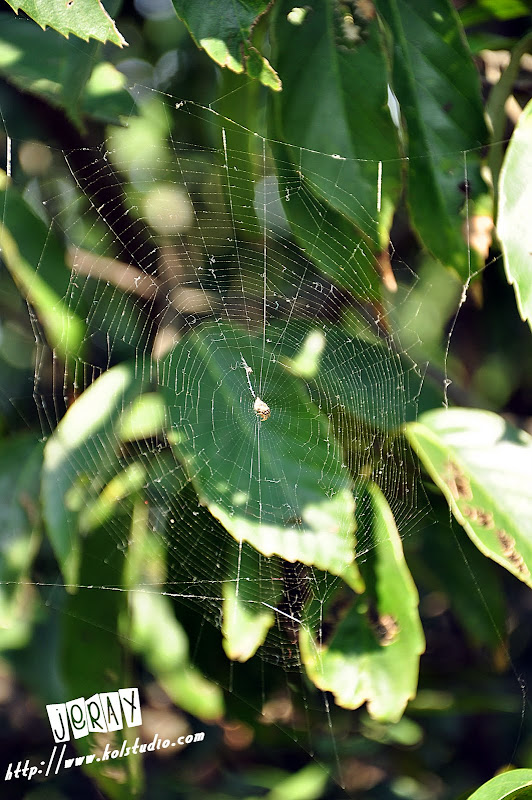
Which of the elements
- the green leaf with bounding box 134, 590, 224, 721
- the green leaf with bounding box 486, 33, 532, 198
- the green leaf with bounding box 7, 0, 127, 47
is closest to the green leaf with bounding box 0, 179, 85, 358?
the green leaf with bounding box 7, 0, 127, 47

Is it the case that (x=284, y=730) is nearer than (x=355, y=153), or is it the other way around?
(x=355, y=153)

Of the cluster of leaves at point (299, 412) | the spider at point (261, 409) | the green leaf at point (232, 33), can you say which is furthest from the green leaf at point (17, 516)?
the green leaf at point (232, 33)

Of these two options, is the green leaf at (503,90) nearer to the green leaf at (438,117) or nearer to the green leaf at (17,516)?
the green leaf at (438,117)

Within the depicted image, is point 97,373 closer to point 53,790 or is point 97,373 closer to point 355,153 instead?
point 355,153

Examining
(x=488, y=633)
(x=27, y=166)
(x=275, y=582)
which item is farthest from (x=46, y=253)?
Answer: (x=488, y=633)

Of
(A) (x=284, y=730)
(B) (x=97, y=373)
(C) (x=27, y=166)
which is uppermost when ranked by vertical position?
(C) (x=27, y=166)

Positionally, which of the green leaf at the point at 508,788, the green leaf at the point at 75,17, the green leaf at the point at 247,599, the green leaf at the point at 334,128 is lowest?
the green leaf at the point at 508,788

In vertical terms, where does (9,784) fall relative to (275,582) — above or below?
below

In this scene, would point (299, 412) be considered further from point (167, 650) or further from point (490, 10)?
point (490, 10)

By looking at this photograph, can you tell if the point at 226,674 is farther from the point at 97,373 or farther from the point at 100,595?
the point at 97,373
